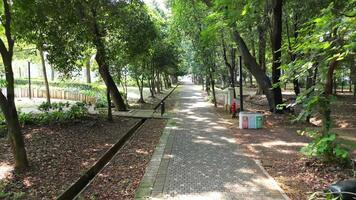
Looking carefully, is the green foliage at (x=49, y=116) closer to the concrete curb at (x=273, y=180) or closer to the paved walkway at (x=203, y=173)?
the paved walkway at (x=203, y=173)

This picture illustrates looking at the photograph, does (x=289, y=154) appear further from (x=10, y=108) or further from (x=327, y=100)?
(x=10, y=108)

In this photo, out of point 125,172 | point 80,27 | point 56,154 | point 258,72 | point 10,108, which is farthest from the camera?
point 258,72

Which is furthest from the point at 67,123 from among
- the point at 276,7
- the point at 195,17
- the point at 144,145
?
the point at 195,17

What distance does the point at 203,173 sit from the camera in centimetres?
741

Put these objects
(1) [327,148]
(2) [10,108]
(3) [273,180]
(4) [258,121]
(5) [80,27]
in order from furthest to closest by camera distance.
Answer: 1. (4) [258,121]
2. (5) [80,27]
3. (2) [10,108]
4. (1) [327,148]
5. (3) [273,180]

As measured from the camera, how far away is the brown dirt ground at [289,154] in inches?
261

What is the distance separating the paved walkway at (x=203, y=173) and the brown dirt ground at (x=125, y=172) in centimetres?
23

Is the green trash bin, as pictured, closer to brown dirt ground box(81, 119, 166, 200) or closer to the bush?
brown dirt ground box(81, 119, 166, 200)

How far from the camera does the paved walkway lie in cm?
611

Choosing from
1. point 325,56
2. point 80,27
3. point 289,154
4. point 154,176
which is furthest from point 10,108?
point 289,154

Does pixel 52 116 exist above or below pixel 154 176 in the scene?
above

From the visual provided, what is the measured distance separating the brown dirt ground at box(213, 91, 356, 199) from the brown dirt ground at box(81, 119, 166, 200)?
2.72 m

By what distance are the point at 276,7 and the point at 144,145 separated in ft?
29.4

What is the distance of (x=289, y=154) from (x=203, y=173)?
2975mm
